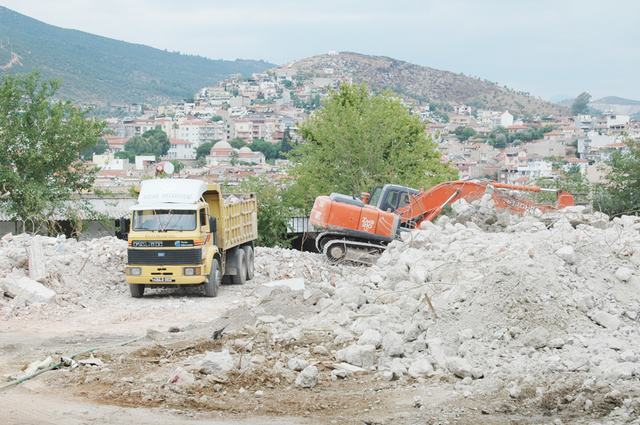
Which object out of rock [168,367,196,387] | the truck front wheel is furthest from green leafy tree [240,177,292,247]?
rock [168,367,196,387]

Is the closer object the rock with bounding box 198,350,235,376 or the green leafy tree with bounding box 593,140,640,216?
the rock with bounding box 198,350,235,376

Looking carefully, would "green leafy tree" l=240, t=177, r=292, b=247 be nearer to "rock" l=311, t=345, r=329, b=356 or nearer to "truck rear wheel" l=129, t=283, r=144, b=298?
"truck rear wheel" l=129, t=283, r=144, b=298

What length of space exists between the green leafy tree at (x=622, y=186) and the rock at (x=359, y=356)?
29344mm

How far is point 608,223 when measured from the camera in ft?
86.3

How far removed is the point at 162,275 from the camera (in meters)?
21.7

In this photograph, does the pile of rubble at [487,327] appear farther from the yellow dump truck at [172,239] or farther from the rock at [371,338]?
the yellow dump truck at [172,239]

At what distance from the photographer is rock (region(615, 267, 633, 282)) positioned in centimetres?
1681

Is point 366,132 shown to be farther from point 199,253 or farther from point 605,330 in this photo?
point 605,330

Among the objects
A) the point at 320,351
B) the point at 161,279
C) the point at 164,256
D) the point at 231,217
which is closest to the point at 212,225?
the point at 164,256

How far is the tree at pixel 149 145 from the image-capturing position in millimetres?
144250

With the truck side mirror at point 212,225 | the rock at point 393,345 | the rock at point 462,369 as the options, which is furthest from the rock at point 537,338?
the truck side mirror at point 212,225

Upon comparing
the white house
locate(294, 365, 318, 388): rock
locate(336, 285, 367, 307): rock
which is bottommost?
the white house

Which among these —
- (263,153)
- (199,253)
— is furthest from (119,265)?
(263,153)

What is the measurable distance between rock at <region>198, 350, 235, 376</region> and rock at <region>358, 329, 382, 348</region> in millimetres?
2233
